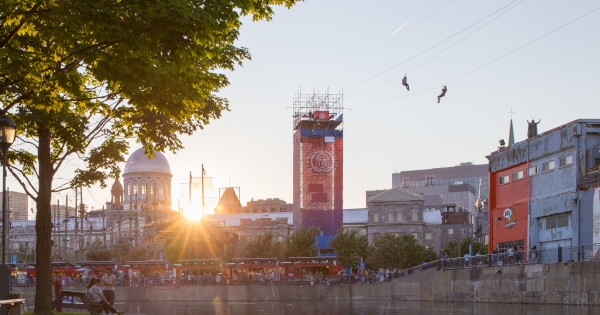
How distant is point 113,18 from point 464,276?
43156 mm

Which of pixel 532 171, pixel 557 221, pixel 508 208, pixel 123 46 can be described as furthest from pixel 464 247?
pixel 123 46

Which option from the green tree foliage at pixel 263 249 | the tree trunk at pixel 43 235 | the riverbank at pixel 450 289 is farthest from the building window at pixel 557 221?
the green tree foliage at pixel 263 249

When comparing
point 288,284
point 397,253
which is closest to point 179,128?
point 288,284

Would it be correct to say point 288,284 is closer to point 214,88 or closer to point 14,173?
point 14,173

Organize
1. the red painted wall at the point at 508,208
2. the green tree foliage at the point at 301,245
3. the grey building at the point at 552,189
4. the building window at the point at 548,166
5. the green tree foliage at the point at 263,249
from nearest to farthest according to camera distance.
Answer: the grey building at the point at 552,189
the building window at the point at 548,166
the red painted wall at the point at 508,208
the green tree foliage at the point at 301,245
the green tree foliage at the point at 263,249

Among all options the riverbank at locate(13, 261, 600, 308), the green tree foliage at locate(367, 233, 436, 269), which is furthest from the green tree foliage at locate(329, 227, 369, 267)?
the riverbank at locate(13, 261, 600, 308)

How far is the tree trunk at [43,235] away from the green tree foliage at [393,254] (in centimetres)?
8305

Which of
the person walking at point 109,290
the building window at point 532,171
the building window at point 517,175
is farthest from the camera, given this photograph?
the building window at point 517,175

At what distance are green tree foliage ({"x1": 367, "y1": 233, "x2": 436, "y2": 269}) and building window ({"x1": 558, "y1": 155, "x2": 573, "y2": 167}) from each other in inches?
2142

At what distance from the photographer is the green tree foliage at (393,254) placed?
10925 cm

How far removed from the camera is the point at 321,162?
13462 centimetres

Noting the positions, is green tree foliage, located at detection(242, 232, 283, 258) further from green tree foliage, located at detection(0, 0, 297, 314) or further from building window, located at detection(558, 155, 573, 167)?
green tree foliage, located at detection(0, 0, 297, 314)

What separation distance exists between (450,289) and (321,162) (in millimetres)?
77568

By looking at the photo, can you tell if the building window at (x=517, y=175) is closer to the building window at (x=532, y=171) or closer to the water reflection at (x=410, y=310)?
the building window at (x=532, y=171)
